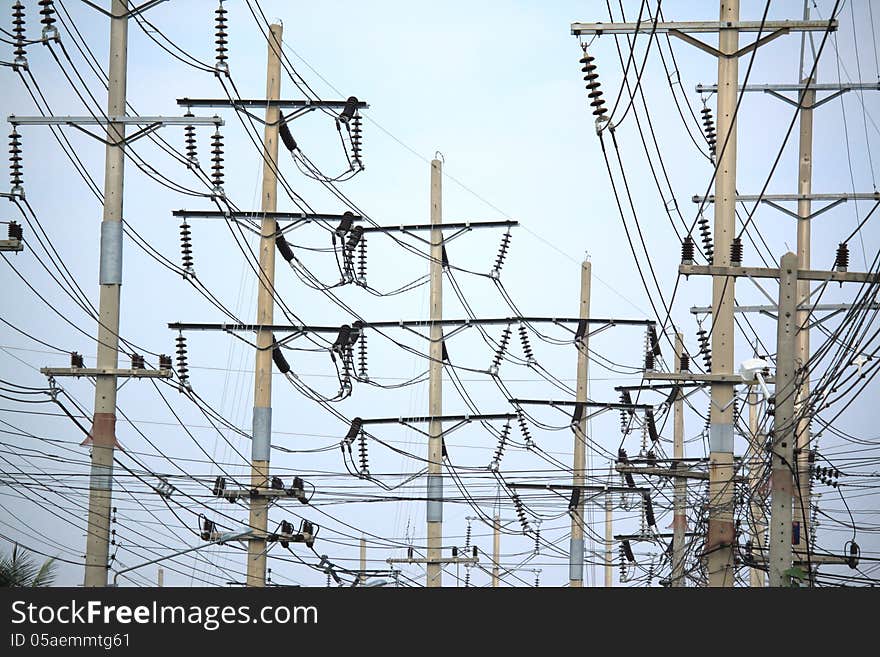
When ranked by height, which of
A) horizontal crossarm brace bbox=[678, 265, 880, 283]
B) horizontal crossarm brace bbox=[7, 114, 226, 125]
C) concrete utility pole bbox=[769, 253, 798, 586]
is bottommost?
concrete utility pole bbox=[769, 253, 798, 586]

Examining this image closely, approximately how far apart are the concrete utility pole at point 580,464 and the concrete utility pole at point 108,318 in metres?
18.9

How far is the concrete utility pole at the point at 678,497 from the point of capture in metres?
33.7

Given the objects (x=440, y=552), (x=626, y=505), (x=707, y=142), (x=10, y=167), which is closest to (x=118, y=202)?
(x=10, y=167)

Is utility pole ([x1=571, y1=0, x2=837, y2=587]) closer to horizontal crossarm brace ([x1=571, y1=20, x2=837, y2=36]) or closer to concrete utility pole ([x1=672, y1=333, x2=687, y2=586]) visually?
horizontal crossarm brace ([x1=571, y1=20, x2=837, y2=36])

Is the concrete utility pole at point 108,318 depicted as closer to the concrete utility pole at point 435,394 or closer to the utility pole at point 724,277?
the utility pole at point 724,277

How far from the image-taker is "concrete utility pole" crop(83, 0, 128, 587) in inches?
827

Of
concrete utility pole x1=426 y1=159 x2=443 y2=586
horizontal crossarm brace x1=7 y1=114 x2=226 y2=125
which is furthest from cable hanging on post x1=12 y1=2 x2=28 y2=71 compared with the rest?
concrete utility pole x1=426 y1=159 x2=443 y2=586

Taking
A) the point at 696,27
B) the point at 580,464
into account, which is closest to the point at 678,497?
the point at 580,464

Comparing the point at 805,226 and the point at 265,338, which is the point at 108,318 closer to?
the point at 265,338

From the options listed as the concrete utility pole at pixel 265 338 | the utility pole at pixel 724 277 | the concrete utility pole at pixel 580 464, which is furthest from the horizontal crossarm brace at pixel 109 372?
the concrete utility pole at pixel 580 464

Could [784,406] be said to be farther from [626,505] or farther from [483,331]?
[626,505]

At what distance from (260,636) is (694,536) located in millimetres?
17704

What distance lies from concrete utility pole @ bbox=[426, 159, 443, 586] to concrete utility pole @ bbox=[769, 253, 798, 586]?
16.0 metres

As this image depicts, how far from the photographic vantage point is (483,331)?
Result: 34.8 meters
